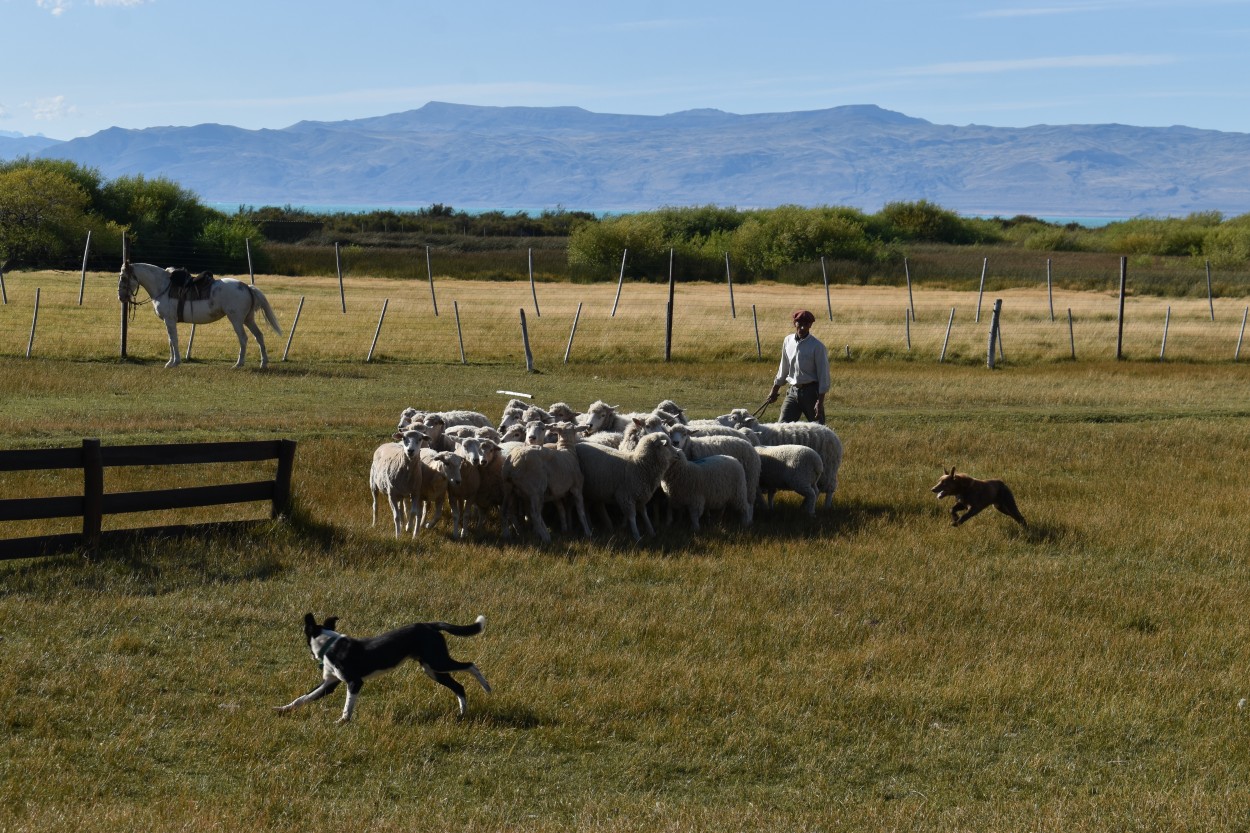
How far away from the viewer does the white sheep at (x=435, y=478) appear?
42.2 ft

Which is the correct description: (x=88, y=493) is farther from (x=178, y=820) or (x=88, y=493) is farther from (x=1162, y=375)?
(x=1162, y=375)

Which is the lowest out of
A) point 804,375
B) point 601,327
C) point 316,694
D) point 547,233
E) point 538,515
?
point 316,694

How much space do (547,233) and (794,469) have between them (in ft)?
335

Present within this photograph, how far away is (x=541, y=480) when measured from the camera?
43.8 ft

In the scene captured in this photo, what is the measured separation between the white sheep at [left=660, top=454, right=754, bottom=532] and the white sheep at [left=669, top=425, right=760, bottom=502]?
1.58 ft

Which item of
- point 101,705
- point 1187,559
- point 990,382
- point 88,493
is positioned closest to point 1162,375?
point 990,382

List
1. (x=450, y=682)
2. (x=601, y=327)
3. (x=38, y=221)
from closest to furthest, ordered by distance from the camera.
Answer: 1. (x=450, y=682)
2. (x=601, y=327)
3. (x=38, y=221)

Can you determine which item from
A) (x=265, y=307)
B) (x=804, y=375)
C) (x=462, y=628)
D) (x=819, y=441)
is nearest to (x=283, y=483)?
(x=462, y=628)

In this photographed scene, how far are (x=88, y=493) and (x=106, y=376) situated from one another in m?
15.7

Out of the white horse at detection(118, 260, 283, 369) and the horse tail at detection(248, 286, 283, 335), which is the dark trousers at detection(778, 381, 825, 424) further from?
the white horse at detection(118, 260, 283, 369)

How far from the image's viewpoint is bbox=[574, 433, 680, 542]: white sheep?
13.7 meters

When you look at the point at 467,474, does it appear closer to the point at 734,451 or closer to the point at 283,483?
the point at 283,483

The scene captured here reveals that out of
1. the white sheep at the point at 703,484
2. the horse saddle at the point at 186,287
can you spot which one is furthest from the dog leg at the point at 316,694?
the horse saddle at the point at 186,287

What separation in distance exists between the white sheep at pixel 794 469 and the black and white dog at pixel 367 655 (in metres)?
7.11
